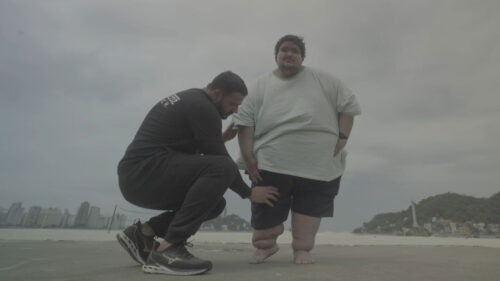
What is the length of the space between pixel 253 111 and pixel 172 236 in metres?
1.15

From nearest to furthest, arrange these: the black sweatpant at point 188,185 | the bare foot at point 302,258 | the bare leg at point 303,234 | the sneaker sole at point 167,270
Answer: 1. the sneaker sole at point 167,270
2. the black sweatpant at point 188,185
3. the bare foot at point 302,258
4. the bare leg at point 303,234

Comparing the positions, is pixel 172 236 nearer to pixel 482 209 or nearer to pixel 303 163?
pixel 303 163

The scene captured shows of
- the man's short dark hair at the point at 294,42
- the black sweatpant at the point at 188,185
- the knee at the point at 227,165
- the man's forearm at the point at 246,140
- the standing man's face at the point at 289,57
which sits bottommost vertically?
the black sweatpant at the point at 188,185

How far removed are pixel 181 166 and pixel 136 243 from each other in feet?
1.89

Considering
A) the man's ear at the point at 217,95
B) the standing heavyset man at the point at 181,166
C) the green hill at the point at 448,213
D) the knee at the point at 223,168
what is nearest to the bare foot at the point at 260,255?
the standing heavyset man at the point at 181,166

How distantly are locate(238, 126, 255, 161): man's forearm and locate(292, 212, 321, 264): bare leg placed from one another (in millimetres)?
561

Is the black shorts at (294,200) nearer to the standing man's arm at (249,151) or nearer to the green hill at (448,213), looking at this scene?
the standing man's arm at (249,151)

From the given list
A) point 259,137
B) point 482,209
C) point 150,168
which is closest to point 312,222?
point 259,137

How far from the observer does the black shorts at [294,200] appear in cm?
215

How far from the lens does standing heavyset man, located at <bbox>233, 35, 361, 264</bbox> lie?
213 cm

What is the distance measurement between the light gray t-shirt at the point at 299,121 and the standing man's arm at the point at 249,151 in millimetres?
37

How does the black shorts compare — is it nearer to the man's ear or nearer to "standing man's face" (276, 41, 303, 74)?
the man's ear

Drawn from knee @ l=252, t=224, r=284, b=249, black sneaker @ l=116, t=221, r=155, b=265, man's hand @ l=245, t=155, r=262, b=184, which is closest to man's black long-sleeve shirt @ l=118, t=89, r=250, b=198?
black sneaker @ l=116, t=221, r=155, b=265

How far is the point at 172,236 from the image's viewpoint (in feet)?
4.88
